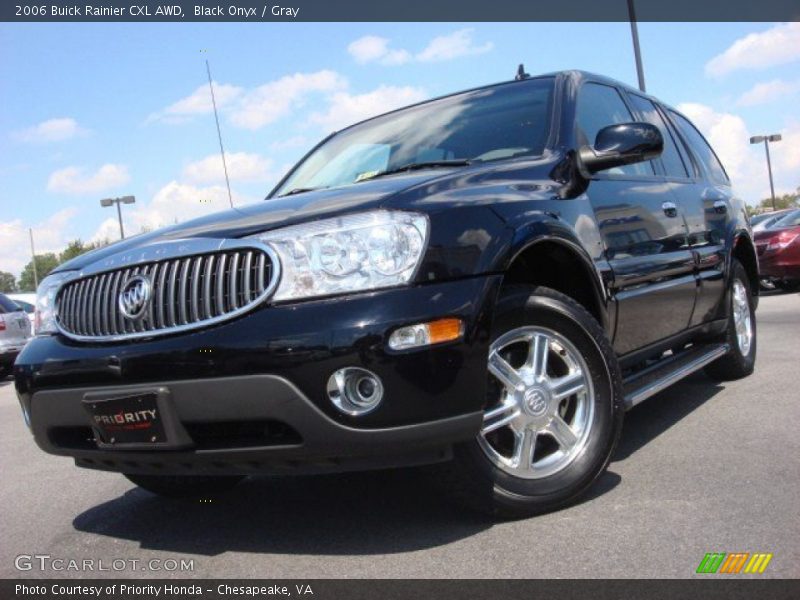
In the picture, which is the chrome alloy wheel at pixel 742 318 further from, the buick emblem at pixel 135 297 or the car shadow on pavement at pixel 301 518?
the buick emblem at pixel 135 297

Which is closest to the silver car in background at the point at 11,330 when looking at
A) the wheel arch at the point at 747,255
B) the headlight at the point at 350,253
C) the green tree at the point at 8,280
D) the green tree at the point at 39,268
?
the wheel arch at the point at 747,255

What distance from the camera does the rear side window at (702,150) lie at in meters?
5.62

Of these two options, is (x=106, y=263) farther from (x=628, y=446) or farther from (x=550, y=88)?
(x=628, y=446)

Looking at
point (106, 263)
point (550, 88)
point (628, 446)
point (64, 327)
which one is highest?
point (550, 88)

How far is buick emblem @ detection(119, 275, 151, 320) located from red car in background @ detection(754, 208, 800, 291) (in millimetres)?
12444

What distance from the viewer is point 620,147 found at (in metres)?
3.51

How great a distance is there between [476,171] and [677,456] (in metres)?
1.67

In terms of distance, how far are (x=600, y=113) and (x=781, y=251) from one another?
10427 mm

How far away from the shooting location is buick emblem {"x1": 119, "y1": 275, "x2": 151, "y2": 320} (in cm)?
279

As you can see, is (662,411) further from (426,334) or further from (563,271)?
(426,334)

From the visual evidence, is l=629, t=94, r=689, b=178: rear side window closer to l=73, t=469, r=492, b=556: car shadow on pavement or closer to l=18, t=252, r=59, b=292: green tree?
l=73, t=469, r=492, b=556: car shadow on pavement

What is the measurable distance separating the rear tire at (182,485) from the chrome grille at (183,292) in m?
0.92

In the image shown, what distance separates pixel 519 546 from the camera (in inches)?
106

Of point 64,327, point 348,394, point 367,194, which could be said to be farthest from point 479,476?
point 64,327
